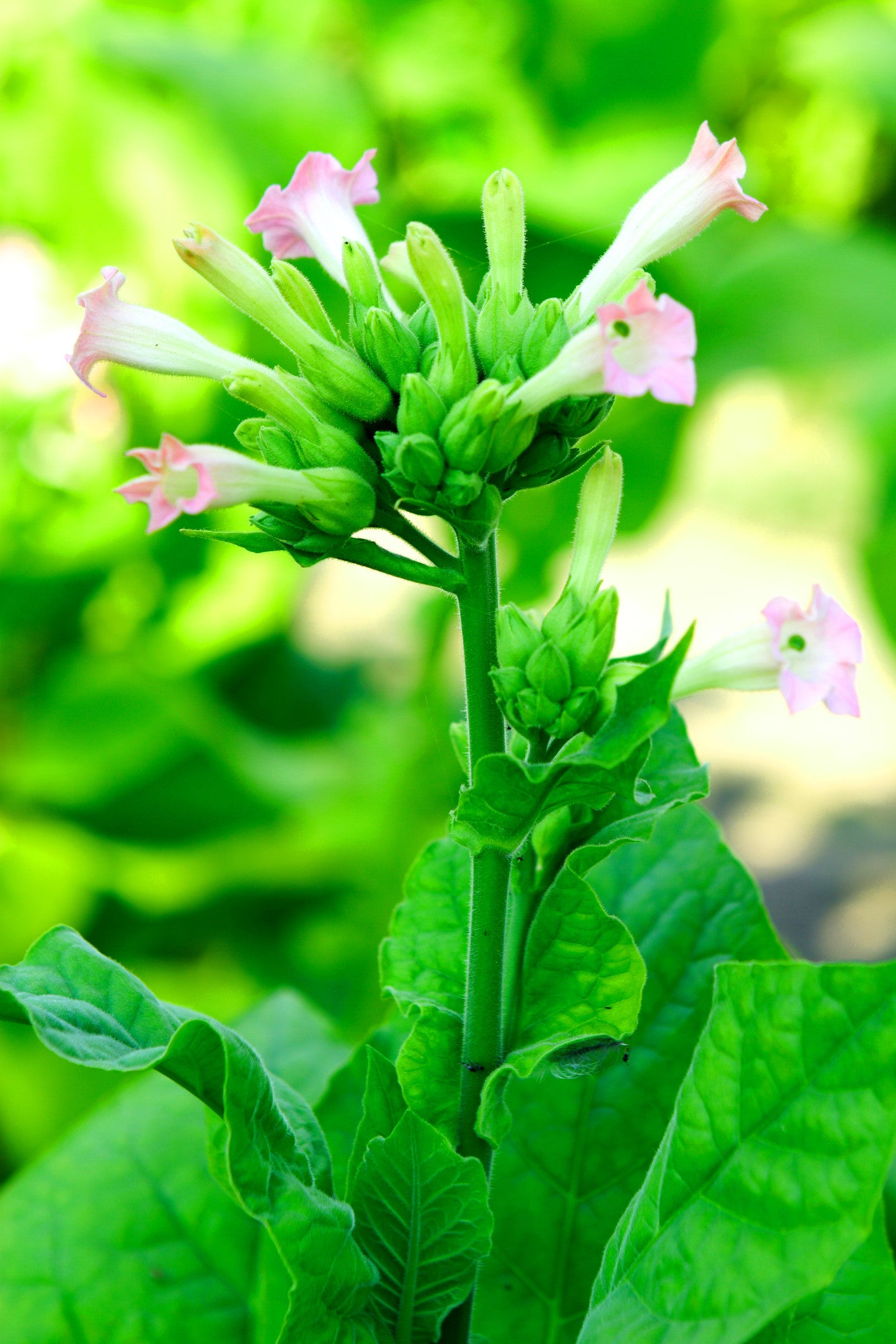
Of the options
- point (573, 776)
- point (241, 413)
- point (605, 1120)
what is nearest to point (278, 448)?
point (573, 776)

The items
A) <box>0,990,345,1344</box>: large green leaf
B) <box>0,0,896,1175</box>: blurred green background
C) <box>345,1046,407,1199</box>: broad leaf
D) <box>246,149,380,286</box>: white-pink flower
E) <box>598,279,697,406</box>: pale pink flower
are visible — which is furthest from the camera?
<box>0,0,896,1175</box>: blurred green background

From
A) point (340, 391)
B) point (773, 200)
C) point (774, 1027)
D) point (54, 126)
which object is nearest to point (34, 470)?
point (54, 126)

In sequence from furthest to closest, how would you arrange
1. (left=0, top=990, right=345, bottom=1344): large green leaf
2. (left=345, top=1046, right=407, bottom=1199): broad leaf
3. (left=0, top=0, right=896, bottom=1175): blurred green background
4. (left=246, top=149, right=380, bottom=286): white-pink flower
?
1. (left=0, top=0, right=896, bottom=1175): blurred green background
2. (left=0, top=990, right=345, bottom=1344): large green leaf
3. (left=246, top=149, right=380, bottom=286): white-pink flower
4. (left=345, top=1046, right=407, bottom=1199): broad leaf

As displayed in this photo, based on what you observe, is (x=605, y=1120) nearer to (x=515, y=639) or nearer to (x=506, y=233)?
(x=515, y=639)

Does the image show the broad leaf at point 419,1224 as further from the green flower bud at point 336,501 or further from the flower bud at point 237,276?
the flower bud at point 237,276

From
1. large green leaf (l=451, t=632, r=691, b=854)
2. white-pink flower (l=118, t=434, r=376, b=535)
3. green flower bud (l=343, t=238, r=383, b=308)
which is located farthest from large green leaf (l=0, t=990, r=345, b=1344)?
green flower bud (l=343, t=238, r=383, b=308)

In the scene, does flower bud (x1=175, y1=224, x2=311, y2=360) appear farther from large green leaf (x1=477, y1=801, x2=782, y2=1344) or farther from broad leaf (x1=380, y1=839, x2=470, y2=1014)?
large green leaf (x1=477, y1=801, x2=782, y2=1344)

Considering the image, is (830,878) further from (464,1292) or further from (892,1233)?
(464,1292)

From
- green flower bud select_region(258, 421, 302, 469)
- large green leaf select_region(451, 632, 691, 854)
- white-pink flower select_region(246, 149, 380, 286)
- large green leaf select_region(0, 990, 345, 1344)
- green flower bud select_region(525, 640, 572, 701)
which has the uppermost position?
white-pink flower select_region(246, 149, 380, 286)
